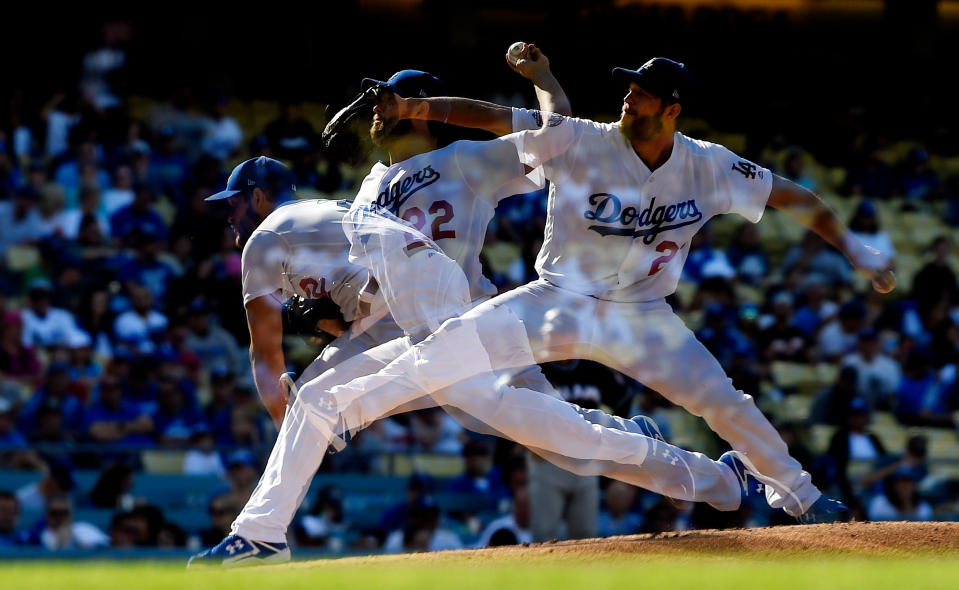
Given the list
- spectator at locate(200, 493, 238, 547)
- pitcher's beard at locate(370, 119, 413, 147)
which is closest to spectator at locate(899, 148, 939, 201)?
spectator at locate(200, 493, 238, 547)

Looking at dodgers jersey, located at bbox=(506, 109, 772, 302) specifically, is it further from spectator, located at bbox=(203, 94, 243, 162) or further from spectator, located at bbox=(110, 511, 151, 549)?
spectator, located at bbox=(203, 94, 243, 162)

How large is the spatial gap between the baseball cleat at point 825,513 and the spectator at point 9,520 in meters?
4.85

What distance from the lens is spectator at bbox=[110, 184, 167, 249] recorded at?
1052 centimetres

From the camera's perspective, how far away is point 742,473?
5586 mm

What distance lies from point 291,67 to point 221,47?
75 centimetres

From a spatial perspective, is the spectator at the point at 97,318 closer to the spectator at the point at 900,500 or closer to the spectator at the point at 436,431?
the spectator at the point at 436,431

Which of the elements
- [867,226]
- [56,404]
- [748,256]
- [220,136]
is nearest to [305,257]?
[56,404]

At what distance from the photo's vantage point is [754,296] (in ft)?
38.9

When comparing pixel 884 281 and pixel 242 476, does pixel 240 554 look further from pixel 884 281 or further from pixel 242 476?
pixel 242 476

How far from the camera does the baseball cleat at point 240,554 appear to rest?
481 cm

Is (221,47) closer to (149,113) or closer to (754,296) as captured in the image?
(149,113)

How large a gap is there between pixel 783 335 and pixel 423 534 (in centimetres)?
403

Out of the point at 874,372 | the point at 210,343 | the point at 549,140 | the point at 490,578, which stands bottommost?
the point at 874,372

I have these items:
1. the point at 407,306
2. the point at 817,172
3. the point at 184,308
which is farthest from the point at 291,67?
the point at 407,306
